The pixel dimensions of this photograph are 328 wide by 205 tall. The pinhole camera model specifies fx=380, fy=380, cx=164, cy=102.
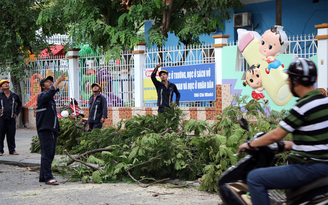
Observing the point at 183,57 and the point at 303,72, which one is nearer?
the point at 303,72

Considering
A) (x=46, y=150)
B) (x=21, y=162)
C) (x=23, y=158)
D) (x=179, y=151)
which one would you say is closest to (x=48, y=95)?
(x=46, y=150)

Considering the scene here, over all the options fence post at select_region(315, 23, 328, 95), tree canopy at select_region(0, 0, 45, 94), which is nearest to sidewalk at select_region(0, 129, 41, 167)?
tree canopy at select_region(0, 0, 45, 94)

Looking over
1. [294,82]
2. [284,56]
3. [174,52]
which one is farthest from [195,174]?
Answer: [174,52]

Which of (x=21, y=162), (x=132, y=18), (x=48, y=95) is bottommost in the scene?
(x=21, y=162)

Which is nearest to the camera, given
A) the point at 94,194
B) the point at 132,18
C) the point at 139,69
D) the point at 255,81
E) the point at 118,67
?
the point at 94,194

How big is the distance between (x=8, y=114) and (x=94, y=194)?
5.50m

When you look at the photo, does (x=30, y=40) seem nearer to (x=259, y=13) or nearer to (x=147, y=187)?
(x=259, y=13)

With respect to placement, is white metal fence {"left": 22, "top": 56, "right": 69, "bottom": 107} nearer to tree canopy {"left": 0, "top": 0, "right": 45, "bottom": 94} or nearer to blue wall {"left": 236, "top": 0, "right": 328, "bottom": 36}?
tree canopy {"left": 0, "top": 0, "right": 45, "bottom": 94}

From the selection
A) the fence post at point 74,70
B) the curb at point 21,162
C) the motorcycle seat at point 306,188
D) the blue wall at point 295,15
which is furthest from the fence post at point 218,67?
the motorcycle seat at point 306,188

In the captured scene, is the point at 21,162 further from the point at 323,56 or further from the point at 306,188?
the point at 323,56

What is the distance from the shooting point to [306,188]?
282cm

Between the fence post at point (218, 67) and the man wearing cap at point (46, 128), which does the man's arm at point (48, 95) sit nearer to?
the man wearing cap at point (46, 128)

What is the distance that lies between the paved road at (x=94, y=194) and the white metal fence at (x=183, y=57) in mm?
6736

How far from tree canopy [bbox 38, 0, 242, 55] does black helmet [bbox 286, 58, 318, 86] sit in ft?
35.7
